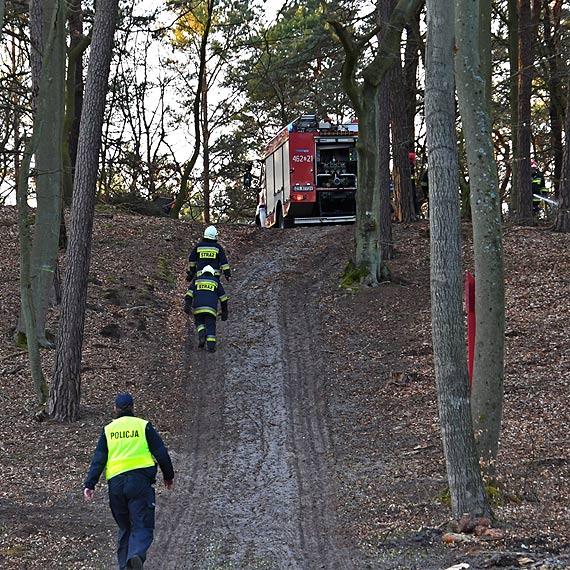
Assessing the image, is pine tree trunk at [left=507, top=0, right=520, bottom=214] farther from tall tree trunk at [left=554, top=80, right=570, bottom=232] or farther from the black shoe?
the black shoe

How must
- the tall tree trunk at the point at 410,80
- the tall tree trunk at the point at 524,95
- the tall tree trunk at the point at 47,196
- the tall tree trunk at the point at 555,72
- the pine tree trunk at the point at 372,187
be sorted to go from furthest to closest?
the tall tree trunk at the point at 410,80 → the tall tree trunk at the point at 555,72 → the tall tree trunk at the point at 524,95 → the pine tree trunk at the point at 372,187 → the tall tree trunk at the point at 47,196

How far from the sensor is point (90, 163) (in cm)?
1288

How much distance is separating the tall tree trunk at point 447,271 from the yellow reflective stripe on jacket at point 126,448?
2.72 m

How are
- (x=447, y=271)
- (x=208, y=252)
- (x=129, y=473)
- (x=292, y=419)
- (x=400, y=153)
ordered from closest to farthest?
(x=129, y=473), (x=447, y=271), (x=292, y=419), (x=208, y=252), (x=400, y=153)

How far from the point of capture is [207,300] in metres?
15.8

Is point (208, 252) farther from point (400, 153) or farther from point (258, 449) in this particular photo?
point (400, 153)

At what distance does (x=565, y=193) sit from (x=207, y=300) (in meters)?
9.11

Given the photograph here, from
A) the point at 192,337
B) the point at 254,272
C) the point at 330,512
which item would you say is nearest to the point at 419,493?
the point at 330,512

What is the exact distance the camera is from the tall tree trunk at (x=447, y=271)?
28.4ft

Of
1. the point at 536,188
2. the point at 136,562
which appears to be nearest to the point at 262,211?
the point at 536,188

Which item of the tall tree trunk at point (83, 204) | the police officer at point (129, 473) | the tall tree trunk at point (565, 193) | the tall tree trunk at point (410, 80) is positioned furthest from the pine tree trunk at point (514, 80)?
the police officer at point (129, 473)

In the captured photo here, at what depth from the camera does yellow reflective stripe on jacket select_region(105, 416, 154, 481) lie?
7.60 metres

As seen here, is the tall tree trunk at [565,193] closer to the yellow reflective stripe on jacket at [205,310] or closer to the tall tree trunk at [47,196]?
the yellow reflective stripe on jacket at [205,310]

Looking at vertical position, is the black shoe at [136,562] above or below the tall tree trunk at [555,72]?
below
